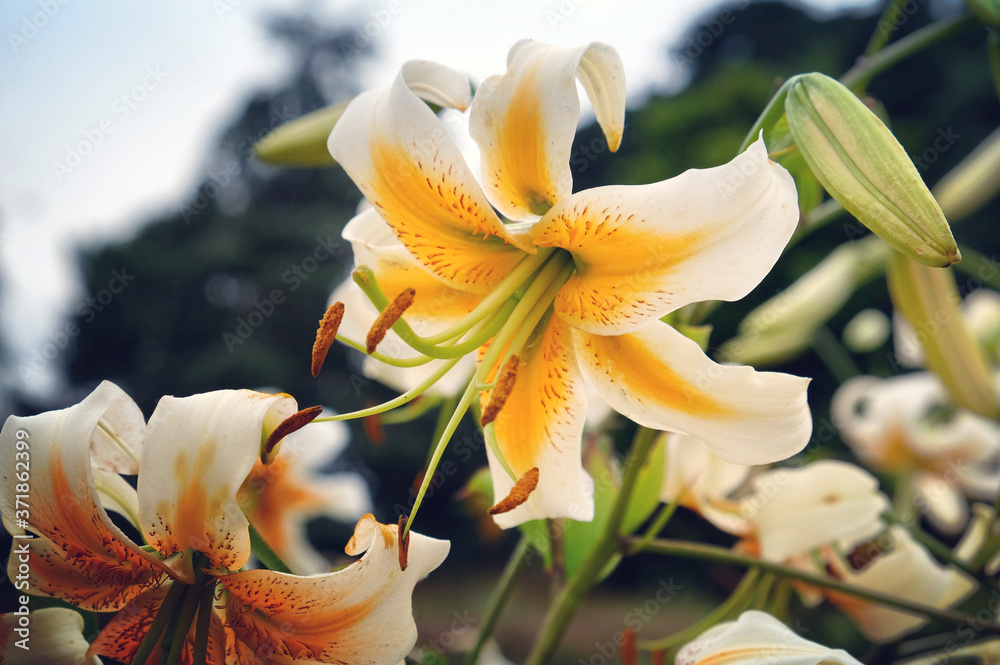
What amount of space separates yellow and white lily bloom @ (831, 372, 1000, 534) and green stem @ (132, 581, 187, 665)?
3.14 feet

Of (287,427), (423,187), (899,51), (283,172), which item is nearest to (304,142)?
(423,187)

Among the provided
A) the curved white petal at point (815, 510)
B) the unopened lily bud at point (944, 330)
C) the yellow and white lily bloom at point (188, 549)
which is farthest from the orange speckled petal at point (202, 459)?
the unopened lily bud at point (944, 330)

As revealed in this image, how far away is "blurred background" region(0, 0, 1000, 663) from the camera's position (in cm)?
48

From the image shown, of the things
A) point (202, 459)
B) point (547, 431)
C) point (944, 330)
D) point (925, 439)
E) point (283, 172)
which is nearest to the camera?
point (202, 459)

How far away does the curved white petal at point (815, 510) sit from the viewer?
0.51 metres

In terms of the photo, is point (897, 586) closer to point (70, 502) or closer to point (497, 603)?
point (497, 603)

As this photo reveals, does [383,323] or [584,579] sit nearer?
[383,323]

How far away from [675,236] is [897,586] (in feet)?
1.20

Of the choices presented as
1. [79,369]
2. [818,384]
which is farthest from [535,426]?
[818,384]

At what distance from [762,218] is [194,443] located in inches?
9.6

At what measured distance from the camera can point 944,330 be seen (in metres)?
0.70

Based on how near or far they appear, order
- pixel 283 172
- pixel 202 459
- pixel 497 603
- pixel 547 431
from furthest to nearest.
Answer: pixel 283 172, pixel 497 603, pixel 547 431, pixel 202 459

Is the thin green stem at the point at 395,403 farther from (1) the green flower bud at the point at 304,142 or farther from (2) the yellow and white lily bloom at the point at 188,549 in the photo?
(1) the green flower bud at the point at 304,142

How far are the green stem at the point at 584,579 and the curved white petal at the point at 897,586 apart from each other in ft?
0.61
